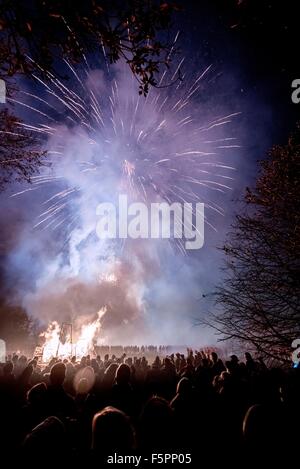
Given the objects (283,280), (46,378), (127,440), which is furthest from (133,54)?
(46,378)

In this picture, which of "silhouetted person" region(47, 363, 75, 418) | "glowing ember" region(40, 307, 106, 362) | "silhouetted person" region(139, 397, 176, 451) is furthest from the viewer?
"glowing ember" region(40, 307, 106, 362)

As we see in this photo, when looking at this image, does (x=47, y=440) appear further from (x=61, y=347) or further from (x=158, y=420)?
(x=61, y=347)

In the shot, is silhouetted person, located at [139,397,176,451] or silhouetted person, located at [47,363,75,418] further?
silhouetted person, located at [47,363,75,418]

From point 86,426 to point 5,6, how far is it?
642cm

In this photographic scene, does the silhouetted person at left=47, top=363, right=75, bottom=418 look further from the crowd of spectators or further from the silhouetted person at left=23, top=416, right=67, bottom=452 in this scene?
the silhouetted person at left=23, top=416, right=67, bottom=452

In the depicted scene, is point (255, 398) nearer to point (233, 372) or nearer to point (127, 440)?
point (233, 372)

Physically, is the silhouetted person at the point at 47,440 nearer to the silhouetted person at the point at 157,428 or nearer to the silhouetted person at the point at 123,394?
the silhouetted person at the point at 157,428

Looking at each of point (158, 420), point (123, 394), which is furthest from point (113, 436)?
point (123, 394)

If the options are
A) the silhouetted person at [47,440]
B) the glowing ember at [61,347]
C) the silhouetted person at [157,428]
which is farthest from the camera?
the glowing ember at [61,347]

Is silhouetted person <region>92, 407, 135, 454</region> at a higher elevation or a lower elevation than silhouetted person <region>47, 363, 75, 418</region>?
higher

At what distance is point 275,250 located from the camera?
20.7ft

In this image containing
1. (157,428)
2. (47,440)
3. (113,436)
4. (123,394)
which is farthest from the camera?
(123,394)

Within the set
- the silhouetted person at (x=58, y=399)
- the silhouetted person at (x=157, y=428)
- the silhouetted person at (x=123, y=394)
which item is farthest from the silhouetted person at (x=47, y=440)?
the silhouetted person at (x=123, y=394)

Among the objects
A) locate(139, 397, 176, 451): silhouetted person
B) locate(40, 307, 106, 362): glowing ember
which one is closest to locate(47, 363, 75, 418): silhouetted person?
locate(139, 397, 176, 451): silhouetted person
